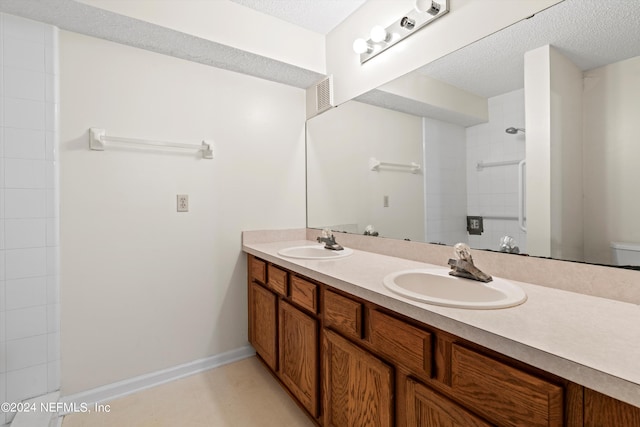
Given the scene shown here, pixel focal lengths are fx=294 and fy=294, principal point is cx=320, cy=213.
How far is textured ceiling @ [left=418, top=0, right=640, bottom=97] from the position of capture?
933 mm

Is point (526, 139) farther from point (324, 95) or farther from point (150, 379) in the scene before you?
point (150, 379)

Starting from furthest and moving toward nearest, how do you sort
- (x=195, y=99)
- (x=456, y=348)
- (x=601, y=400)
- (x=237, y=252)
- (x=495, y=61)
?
1. (x=237, y=252)
2. (x=195, y=99)
3. (x=495, y=61)
4. (x=456, y=348)
5. (x=601, y=400)

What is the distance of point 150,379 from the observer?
1.82 m

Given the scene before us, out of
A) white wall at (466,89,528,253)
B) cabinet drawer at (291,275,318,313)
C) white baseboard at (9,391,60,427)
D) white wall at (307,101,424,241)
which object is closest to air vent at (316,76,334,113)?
white wall at (307,101,424,241)

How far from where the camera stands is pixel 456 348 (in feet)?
2.53

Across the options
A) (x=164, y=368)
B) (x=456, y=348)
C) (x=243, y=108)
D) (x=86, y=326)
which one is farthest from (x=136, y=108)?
(x=456, y=348)

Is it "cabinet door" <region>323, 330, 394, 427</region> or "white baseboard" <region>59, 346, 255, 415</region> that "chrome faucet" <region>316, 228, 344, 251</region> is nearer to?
"cabinet door" <region>323, 330, 394, 427</region>

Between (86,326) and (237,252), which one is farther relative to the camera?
(237,252)

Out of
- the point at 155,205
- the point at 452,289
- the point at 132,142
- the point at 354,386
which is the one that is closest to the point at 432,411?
the point at 354,386

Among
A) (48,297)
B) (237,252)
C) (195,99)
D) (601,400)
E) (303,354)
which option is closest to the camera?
(601,400)

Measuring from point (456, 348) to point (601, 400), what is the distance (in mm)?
279

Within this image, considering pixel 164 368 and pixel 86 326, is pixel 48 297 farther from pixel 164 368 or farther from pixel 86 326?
pixel 164 368

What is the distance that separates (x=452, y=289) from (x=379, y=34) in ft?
4.66

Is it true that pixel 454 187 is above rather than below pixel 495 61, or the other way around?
below
